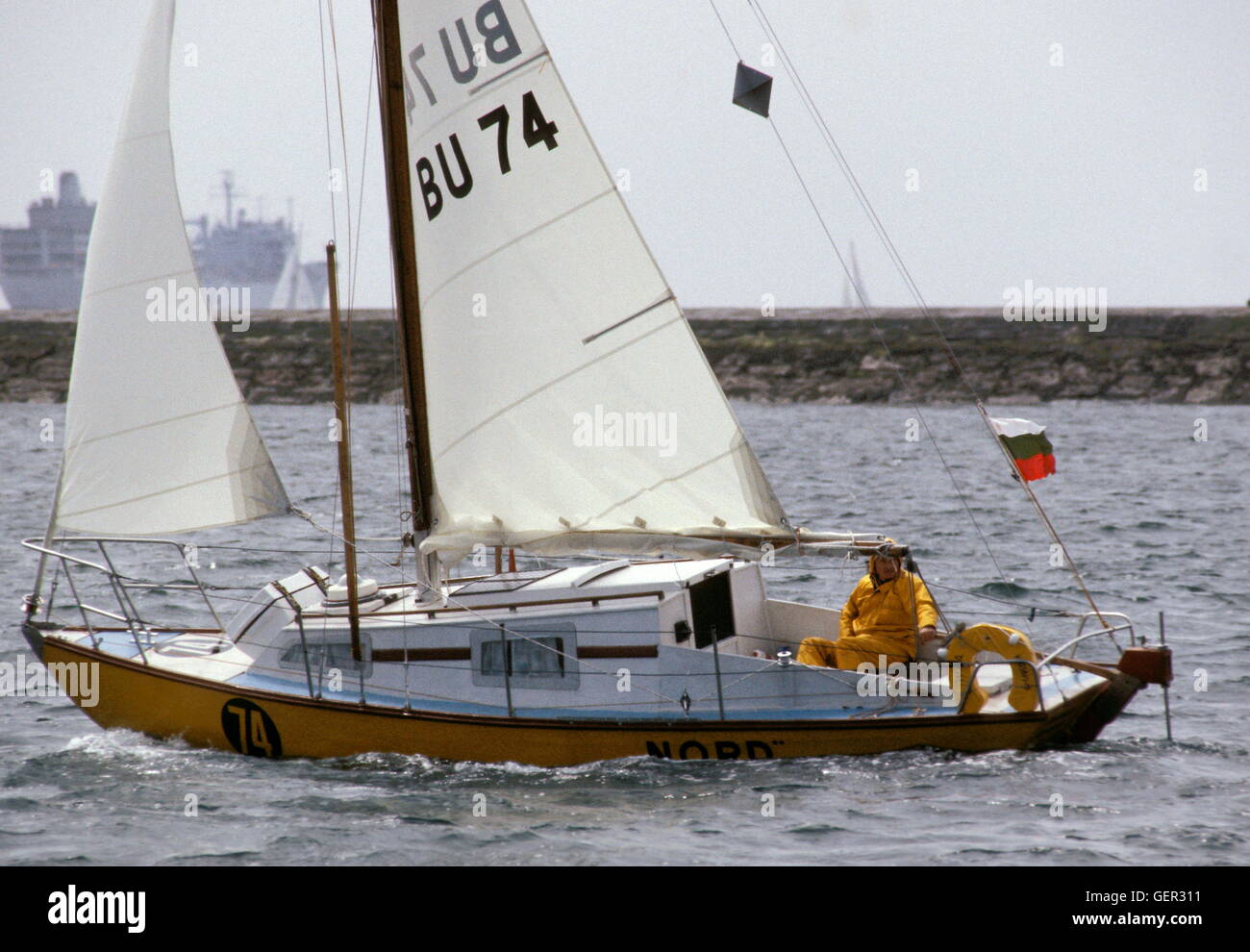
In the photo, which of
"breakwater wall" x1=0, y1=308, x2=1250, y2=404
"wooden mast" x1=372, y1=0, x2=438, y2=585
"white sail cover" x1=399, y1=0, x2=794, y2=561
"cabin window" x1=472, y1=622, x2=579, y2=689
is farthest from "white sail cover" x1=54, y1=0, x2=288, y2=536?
"breakwater wall" x1=0, y1=308, x2=1250, y2=404

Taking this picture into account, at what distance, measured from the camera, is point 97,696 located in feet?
44.6

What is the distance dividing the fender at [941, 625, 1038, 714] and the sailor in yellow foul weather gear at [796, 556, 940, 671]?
0.32 m

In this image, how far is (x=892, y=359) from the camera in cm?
5459

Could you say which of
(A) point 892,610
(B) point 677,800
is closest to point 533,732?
(B) point 677,800

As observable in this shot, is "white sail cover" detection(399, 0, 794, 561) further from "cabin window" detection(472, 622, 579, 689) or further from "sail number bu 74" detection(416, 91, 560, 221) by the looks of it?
"cabin window" detection(472, 622, 579, 689)

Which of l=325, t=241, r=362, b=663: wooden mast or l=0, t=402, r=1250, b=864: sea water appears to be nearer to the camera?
l=0, t=402, r=1250, b=864: sea water

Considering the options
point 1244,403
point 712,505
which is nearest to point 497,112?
point 712,505

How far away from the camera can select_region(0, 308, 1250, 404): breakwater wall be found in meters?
55.9

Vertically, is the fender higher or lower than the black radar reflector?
lower

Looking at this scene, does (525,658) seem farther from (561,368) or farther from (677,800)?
(561,368)

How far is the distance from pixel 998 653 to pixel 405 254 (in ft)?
20.1

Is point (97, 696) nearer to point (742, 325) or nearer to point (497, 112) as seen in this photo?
point (497, 112)

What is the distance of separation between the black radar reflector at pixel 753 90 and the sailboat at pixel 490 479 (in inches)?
54.5
